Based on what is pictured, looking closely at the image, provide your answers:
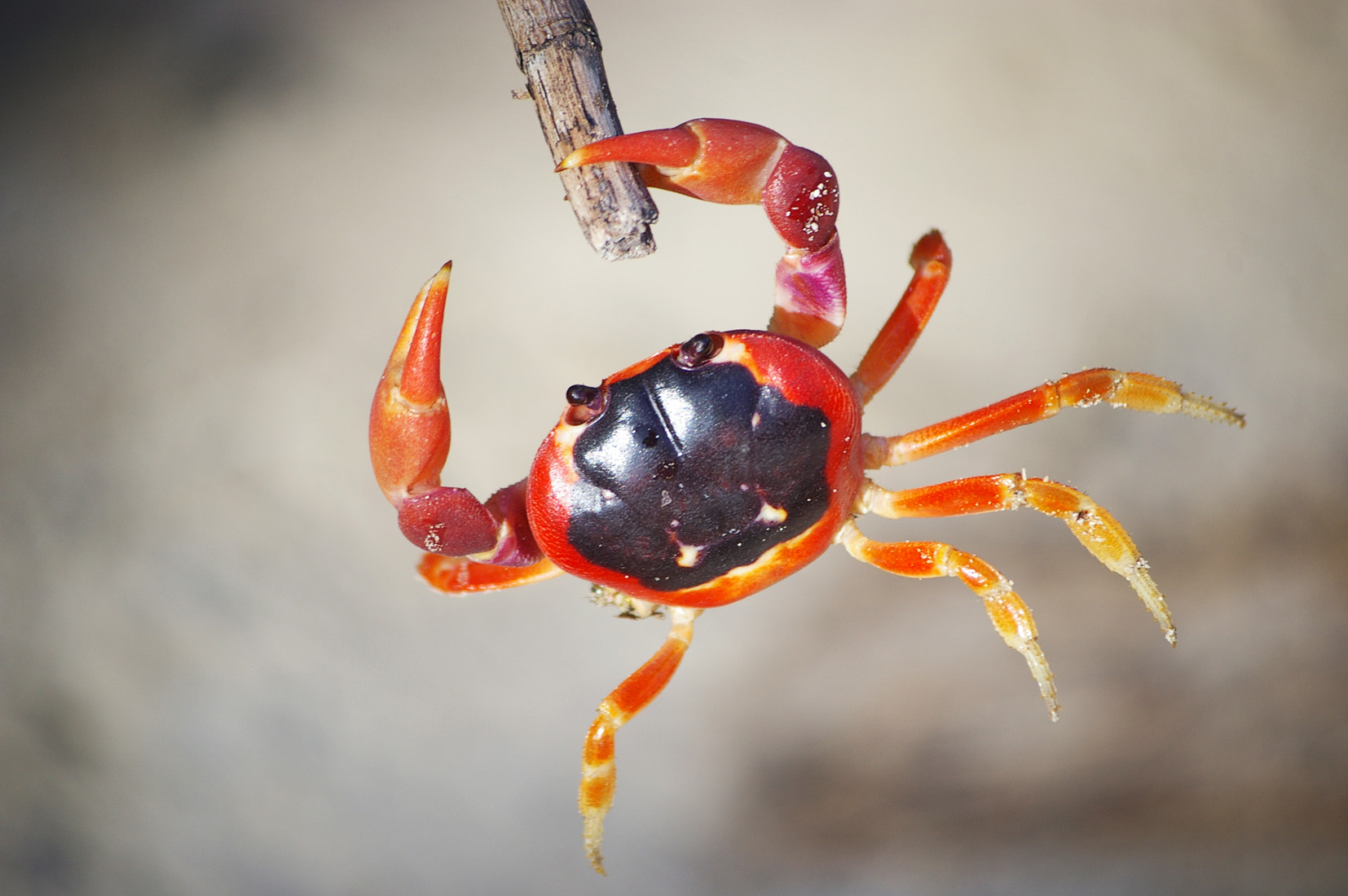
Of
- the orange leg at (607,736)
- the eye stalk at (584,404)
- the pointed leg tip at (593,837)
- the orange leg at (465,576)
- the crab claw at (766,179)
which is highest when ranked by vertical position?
the crab claw at (766,179)

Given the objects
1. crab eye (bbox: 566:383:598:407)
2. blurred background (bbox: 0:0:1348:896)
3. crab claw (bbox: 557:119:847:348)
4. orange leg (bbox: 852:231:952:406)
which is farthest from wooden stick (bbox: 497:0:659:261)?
blurred background (bbox: 0:0:1348:896)

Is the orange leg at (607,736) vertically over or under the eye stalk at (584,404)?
under

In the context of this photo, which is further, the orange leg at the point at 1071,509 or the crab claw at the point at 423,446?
the orange leg at the point at 1071,509

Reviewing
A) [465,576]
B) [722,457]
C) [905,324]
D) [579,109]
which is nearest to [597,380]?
[465,576]

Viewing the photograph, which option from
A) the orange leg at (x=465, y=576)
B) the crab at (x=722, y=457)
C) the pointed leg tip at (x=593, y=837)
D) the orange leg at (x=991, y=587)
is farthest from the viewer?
the orange leg at (x=465, y=576)

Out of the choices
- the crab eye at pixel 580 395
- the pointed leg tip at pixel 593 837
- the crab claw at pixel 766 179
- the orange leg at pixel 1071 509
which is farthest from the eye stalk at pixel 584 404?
the pointed leg tip at pixel 593 837

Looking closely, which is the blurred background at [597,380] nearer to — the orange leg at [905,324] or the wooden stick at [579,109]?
the orange leg at [905,324]

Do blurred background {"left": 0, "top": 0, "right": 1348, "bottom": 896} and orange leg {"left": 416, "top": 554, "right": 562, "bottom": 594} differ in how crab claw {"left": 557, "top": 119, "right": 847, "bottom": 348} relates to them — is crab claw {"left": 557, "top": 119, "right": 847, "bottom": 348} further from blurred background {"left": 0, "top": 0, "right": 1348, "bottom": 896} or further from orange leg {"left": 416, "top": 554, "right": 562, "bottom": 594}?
blurred background {"left": 0, "top": 0, "right": 1348, "bottom": 896}
